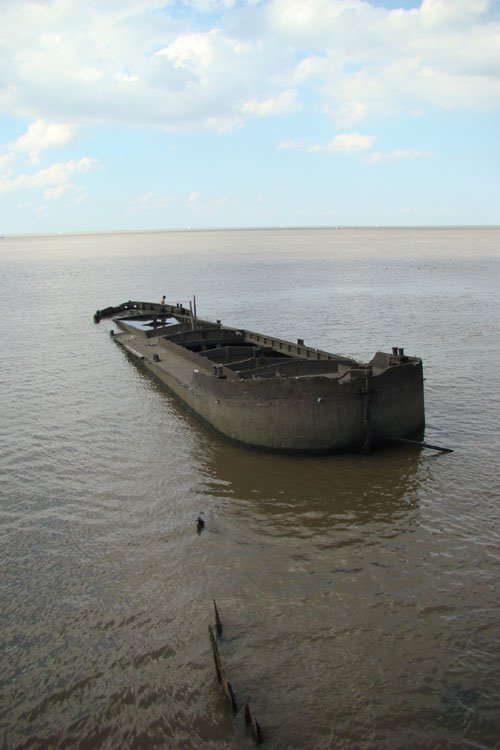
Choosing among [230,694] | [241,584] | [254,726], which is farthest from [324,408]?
[254,726]

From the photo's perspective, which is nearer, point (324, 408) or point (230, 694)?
point (230, 694)

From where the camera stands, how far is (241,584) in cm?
1039

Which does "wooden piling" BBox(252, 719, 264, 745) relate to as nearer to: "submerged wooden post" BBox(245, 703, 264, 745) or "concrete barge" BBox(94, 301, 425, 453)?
"submerged wooden post" BBox(245, 703, 264, 745)

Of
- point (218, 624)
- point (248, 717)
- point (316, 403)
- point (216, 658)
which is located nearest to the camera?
point (248, 717)

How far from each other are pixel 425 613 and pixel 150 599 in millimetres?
4788

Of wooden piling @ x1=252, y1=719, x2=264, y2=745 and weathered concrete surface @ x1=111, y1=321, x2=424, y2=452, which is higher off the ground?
weathered concrete surface @ x1=111, y1=321, x2=424, y2=452

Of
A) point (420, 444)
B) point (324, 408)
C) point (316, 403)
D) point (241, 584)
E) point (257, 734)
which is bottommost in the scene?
point (257, 734)

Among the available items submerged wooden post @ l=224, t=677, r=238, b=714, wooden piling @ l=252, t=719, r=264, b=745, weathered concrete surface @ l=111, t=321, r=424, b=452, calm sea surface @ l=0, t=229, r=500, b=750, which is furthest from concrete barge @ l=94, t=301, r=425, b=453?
wooden piling @ l=252, t=719, r=264, b=745

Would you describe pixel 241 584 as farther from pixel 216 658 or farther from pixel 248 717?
pixel 248 717

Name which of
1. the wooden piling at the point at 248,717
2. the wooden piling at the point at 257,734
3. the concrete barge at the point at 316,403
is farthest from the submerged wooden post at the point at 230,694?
the concrete barge at the point at 316,403

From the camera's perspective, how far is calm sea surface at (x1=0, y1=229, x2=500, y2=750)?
302 inches

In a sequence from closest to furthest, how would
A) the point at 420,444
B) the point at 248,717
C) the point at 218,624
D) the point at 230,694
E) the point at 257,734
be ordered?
the point at 257,734 < the point at 248,717 < the point at 230,694 < the point at 218,624 < the point at 420,444

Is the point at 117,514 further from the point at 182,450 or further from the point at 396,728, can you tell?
the point at 396,728

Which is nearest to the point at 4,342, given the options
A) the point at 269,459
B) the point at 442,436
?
the point at 269,459
